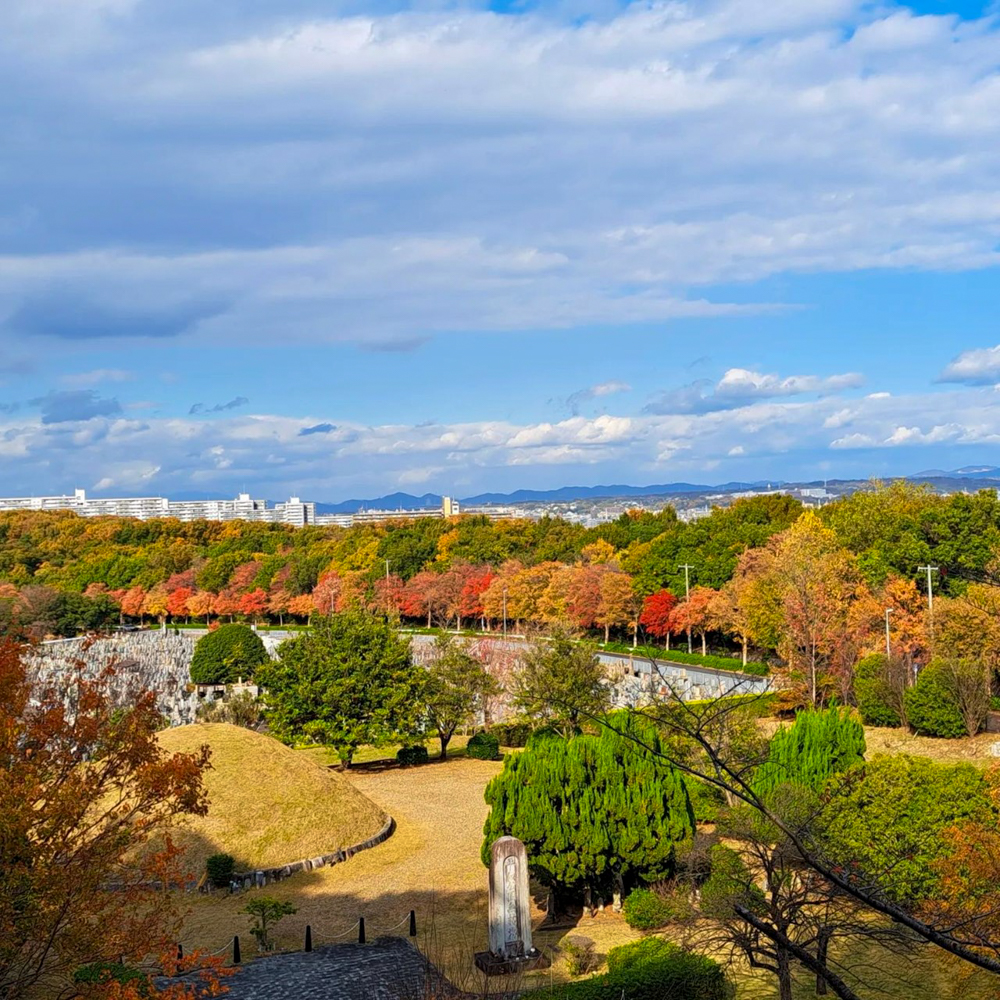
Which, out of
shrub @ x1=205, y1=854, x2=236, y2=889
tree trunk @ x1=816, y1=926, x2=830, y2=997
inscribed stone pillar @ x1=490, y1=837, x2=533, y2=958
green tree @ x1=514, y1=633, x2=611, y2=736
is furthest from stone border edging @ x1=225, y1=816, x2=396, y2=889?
tree trunk @ x1=816, y1=926, x2=830, y2=997

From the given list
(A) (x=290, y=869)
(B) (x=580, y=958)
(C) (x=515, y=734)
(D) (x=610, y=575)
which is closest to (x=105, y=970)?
(B) (x=580, y=958)

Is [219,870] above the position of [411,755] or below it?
above

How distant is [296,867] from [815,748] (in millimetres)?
11518

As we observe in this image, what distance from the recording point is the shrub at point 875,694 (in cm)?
3253

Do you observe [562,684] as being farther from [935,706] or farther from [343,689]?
[935,706]

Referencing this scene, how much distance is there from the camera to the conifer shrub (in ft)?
68.9

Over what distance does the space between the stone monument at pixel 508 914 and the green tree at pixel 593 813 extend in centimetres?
191

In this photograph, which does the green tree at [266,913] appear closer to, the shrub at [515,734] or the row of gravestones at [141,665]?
the shrub at [515,734]

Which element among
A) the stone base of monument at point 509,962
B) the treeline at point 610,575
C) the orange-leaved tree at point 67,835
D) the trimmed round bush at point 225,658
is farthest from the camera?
the trimmed round bush at point 225,658

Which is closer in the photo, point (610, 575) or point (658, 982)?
point (658, 982)

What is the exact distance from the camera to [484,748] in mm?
32469

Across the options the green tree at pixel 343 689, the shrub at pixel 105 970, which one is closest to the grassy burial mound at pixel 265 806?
the green tree at pixel 343 689

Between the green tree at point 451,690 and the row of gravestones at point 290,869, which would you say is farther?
the green tree at point 451,690

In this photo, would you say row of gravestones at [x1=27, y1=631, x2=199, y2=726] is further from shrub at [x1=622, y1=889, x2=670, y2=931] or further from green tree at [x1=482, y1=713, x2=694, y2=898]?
shrub at [x1=622, y1=889, x2=670, y2=931]
